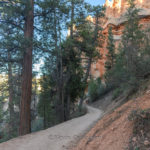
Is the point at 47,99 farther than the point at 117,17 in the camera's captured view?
No

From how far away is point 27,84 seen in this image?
819cm

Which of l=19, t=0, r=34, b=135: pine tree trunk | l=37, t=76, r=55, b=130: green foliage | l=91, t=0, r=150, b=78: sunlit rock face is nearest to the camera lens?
l=19, t=0, r=34, b=135: pine tree trunk

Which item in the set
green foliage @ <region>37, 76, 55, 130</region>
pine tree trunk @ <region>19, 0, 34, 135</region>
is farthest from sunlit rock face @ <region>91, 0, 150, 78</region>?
pine tree trunk @ <region>19, 0, 34, 135</region>

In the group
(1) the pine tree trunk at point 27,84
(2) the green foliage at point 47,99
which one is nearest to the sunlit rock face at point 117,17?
(2) the green foliage at point 47,99

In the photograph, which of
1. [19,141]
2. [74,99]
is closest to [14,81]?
[74,99]

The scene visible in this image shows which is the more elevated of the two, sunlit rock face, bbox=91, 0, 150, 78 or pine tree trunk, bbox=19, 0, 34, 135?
sunlit rock face, bbox=91, 0, 150, 78

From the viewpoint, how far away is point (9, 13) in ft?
23.9

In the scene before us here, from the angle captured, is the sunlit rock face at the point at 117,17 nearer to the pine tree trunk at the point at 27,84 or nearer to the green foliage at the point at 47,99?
the green foliage at the point at 47,99

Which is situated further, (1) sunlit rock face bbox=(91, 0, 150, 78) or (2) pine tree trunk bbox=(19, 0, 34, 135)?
(1) sunlit rock face bbox=(91, 0, 150, 78)

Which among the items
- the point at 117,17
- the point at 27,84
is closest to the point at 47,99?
the point at 27,84

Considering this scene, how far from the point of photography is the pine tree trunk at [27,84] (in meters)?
7.84

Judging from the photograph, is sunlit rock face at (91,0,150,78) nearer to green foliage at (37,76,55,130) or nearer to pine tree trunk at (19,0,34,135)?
green foliage at (37,76,55,130)

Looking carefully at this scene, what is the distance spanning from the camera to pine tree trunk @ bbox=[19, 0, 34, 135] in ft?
25.7

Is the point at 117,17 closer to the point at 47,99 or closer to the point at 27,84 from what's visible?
the point at 47,99
